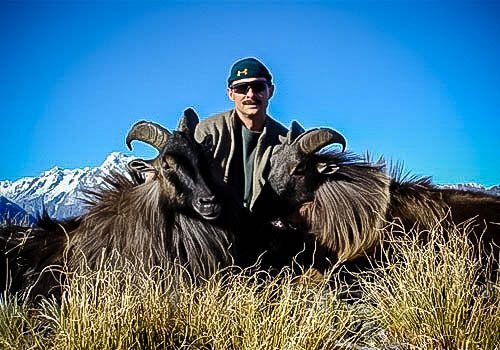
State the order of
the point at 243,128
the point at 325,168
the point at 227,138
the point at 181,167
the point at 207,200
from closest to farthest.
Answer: the point at 207,200 → the point at 181,167 → the point at 325,168 → the point at 227,138 → the point at 243,128

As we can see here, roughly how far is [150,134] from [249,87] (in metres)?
1.61

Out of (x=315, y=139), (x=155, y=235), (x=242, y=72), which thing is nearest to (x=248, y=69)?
(x=242, y=72)

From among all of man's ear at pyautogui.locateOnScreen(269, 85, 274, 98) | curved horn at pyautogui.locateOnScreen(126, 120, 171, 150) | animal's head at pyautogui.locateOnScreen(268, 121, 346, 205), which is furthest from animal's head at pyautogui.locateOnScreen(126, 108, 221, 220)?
man's ear at pyautogui.locateOnScreen(269, 85, 274, 98)

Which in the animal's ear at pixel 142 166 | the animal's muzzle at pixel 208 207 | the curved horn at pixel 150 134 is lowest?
the animal's muzzle at pixel 208 207

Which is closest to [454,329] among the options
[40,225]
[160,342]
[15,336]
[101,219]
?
[160,342]

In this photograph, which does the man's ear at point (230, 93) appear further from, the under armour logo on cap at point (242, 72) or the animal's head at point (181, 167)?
the animal's head at point (181, 167)

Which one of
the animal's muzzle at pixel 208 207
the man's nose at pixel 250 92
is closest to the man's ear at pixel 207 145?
the animal's muzzle at pixel 208 207

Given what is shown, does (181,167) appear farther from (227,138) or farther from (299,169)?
(227,138)

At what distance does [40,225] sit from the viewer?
19.5 ft

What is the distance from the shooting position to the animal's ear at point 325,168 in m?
6.36

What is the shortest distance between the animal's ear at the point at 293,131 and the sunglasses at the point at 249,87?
57 centimetres

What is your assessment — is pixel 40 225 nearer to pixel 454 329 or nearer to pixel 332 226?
pixel 332 226

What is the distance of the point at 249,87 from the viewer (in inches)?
272

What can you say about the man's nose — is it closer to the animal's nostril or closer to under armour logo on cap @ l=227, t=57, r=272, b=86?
under armour logo on cap @ l=227, t=57, r=272, b=86
